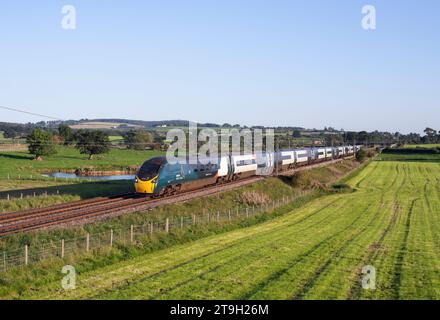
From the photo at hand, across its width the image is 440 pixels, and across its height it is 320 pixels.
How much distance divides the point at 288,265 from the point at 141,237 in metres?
7.84

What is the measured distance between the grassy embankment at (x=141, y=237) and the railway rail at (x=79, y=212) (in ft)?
2.86

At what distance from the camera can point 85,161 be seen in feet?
324

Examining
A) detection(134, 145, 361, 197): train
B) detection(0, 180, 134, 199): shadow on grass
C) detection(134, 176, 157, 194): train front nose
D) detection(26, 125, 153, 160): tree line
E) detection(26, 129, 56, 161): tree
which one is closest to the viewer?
detection(134, 176, 157, 194): train front nose

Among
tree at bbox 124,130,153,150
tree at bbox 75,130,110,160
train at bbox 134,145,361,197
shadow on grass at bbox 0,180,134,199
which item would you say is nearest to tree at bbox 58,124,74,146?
tree at bbox 124,130,153,150

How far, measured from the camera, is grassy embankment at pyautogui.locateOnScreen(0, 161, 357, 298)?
1752 centimetres

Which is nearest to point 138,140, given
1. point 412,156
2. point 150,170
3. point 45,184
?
point 45,184

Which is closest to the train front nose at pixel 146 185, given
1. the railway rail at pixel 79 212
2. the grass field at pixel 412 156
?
the railway rail at pixel 79 212

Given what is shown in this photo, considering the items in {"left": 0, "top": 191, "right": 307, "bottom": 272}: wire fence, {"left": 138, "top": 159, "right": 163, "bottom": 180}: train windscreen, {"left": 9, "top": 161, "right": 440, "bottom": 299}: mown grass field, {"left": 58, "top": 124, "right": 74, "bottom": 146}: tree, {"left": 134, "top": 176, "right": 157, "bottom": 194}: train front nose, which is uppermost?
{"left": 58, "top": 124, "right": 74, "bottom": 146}: tree

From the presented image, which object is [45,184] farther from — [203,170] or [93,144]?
[93,144]

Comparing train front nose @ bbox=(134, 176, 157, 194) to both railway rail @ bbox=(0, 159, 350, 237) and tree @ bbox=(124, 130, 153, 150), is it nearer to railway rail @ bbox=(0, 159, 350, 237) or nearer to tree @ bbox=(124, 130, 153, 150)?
railway rail @ bbox=(0, 159, 350, 237)

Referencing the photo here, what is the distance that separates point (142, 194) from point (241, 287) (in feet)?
68.6

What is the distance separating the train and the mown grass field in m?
8.02

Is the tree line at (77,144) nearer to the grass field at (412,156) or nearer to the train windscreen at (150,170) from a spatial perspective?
the train windscreen at (150,170)

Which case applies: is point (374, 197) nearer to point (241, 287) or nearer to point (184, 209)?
point (184, 209)
